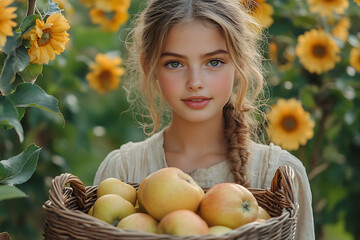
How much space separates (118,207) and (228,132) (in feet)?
1.85

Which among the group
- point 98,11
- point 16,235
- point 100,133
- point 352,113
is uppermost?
point 98,11

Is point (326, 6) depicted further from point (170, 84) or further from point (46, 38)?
point (46, 38)

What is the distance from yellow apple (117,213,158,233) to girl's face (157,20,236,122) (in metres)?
0.41

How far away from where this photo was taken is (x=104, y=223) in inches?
43.9

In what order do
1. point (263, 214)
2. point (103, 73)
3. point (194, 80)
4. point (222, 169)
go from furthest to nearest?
point (103, 73)
point (222, 169)
point (194, 80)
point (263, 214)

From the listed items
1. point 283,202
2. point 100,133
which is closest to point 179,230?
point 283,202

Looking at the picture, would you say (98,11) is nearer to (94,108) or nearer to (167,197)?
(94,108)

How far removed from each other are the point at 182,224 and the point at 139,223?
0.10m

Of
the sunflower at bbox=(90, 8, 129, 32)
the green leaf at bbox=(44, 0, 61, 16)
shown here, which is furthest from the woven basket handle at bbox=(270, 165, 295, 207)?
the sunflower at bbox=(90, 8, 129, 32)

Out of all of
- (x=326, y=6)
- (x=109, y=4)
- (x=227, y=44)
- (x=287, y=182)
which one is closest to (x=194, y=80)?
(x=227, y=44)

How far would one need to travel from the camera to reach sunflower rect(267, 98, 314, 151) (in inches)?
98.6

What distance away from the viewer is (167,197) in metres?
1.23

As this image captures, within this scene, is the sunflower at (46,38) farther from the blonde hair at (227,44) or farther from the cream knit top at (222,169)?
the cream knit top at (222,169)

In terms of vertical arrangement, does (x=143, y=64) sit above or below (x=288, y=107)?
above
